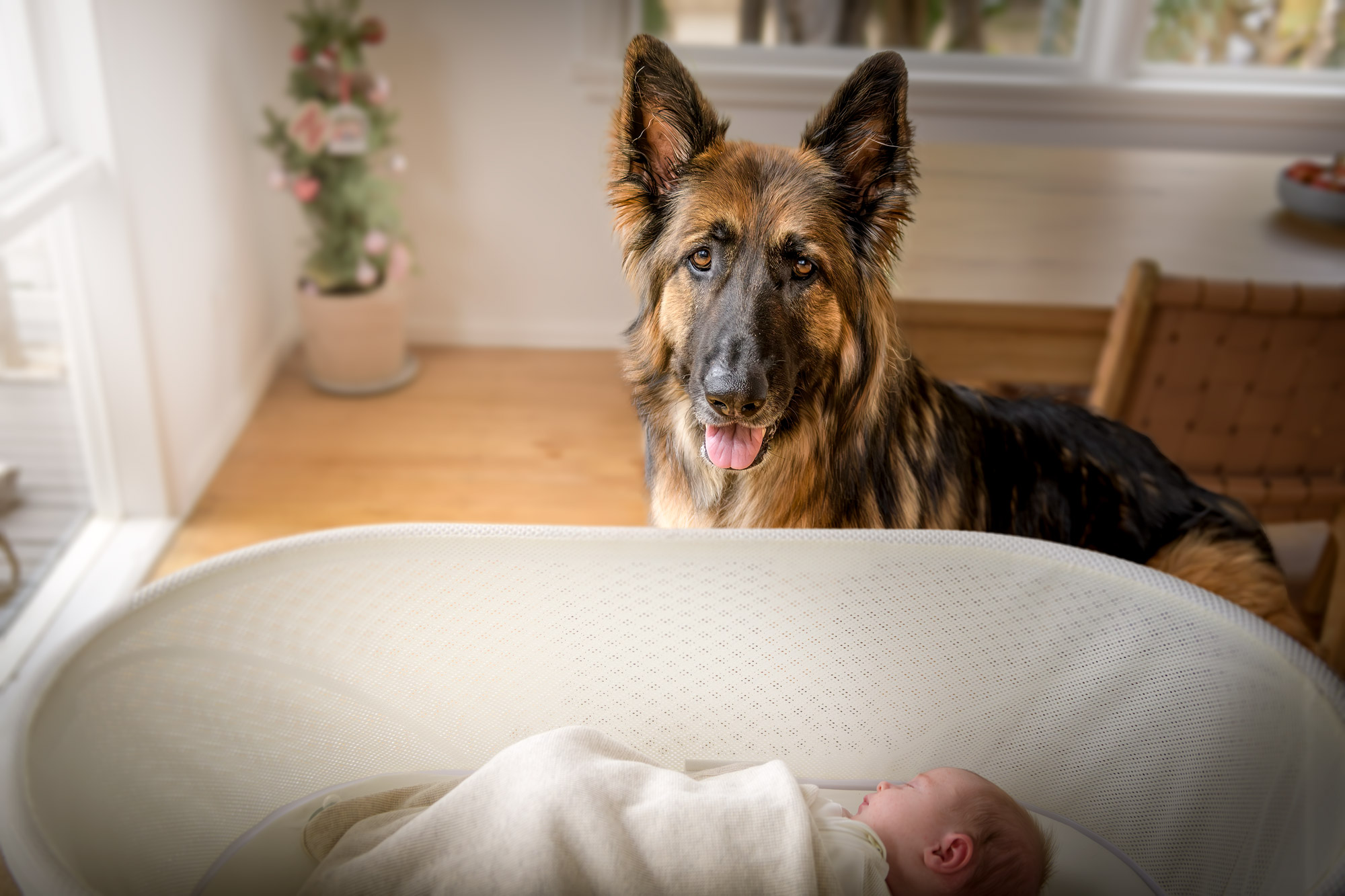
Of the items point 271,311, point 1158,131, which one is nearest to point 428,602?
point 271,311

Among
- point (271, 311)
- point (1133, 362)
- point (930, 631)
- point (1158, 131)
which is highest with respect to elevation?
point (1158, 131)

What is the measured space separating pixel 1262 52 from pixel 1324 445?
7.75 feet

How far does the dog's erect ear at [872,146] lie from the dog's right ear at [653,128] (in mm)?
133

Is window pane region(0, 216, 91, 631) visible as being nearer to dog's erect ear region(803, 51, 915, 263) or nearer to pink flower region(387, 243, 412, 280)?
pink flower region(387, 243, 412, 280)

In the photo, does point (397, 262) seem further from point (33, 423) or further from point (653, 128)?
point (653, 128)

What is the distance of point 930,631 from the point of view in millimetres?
1176

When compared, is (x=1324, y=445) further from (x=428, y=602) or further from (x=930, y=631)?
(x=428, y=602)

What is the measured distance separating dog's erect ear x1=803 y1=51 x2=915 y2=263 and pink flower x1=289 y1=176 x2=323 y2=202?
6.80 ft

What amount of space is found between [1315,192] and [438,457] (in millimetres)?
2281

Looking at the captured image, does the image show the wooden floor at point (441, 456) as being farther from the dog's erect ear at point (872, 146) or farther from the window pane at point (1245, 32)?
the window pane at point (1245, 32)

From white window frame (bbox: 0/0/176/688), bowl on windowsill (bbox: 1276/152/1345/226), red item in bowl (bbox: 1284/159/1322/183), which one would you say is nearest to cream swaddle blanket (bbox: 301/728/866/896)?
white window frame (bbox: 0/0/176/688)

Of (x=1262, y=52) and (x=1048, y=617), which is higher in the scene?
(x=1262, y=52)

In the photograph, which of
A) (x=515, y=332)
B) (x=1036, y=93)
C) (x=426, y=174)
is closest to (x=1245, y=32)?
(x=1036, y=93)

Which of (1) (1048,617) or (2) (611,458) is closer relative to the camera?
(1) (1048,617)
